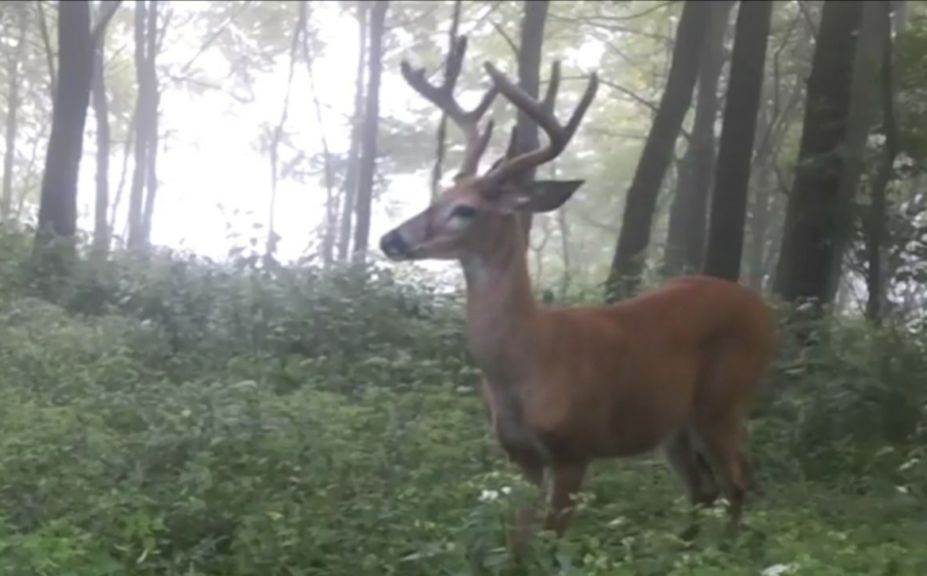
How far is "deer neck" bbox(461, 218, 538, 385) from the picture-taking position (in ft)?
20.9

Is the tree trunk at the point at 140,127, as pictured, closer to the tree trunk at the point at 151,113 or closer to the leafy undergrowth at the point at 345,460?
the tree trunk at the point at 151,113

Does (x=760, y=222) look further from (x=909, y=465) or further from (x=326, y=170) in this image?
(x=326, y=170)

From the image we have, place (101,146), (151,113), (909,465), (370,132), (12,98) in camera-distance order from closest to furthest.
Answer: (909,465), (370,132), (12,98), (101,146), (151,113)

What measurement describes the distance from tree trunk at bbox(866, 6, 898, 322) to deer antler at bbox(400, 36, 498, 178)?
3.67 meters

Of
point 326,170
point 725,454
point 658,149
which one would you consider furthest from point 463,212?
point 326,170

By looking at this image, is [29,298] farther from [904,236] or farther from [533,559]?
[533,559]

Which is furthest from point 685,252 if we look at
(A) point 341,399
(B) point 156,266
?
(A) point 341,399

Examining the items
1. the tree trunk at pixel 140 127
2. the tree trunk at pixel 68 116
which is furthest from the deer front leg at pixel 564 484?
the tree trunk at pixel 140 127

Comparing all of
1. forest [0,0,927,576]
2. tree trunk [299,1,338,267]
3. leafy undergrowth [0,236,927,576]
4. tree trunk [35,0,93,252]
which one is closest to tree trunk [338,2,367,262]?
tree trunk [299,1,338,267]

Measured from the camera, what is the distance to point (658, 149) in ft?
48.4

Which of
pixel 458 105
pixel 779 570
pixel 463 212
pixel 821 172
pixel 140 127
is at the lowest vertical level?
pixel 779 570

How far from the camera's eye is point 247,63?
138ft

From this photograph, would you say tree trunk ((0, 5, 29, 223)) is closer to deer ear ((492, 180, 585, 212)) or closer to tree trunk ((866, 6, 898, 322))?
tree trunk ((866, 6, 898, 322))

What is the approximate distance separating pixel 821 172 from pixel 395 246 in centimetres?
557
